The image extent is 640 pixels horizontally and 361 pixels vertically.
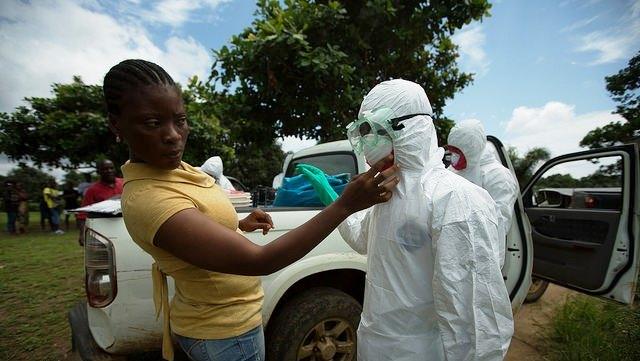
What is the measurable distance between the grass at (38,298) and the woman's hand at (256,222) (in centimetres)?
292

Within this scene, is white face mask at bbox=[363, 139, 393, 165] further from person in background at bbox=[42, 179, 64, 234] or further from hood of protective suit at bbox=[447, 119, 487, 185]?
person in background at bbox=[42, 179, 64, 234]

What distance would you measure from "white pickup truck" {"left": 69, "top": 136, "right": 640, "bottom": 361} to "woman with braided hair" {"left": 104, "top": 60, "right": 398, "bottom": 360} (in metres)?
0.78

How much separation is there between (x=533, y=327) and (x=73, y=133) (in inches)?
557

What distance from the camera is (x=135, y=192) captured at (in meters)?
1.14

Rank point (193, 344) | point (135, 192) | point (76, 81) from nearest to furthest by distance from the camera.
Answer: point (135, 192) < point (193, 344) < point (76, 81)

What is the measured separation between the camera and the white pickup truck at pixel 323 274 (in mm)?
1939

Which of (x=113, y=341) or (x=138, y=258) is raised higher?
(x=138, y=258)

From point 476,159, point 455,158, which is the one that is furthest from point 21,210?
point 476,159

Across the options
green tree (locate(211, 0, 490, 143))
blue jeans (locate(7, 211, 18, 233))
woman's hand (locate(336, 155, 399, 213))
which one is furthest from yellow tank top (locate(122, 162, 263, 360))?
blue jeans (locate(7, 211, 18, 233))

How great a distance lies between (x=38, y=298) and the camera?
191 inches

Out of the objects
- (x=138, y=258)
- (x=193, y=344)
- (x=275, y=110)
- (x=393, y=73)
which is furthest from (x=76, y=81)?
(x=193, y=344)

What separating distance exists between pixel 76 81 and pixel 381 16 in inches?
498

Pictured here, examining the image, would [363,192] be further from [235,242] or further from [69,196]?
[69,196]

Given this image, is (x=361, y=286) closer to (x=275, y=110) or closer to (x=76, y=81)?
(x=275, y=110)
